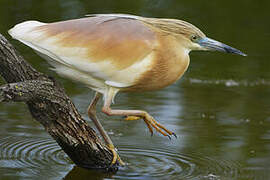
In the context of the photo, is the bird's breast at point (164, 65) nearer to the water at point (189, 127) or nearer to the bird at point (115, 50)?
the bird at point (115, 50)

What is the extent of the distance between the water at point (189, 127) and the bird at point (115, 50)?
95 centimetres

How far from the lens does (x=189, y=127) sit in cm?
627

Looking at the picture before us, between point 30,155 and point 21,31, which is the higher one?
point 21,31

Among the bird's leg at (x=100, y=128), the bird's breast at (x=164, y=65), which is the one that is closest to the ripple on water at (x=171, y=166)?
the bird's leg at (x=100, y=128)

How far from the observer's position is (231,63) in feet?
30.6

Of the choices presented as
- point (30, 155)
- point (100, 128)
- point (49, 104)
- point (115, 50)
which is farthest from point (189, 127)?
point (49, 104)

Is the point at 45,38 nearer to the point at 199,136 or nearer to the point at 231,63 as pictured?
the point at 199,136

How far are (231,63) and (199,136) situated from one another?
357 cm

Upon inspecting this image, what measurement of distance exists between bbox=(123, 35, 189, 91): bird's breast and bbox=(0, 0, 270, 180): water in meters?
0.91

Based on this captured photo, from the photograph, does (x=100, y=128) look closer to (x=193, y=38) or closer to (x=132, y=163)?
(x=132, y=163)

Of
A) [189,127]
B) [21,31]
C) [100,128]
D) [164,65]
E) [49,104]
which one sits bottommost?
[189,127]

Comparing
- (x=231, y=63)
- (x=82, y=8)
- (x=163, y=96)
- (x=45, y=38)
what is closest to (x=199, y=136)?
(x=163, y=96)

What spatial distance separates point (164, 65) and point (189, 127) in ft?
6.97

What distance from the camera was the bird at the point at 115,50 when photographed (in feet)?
13.8
